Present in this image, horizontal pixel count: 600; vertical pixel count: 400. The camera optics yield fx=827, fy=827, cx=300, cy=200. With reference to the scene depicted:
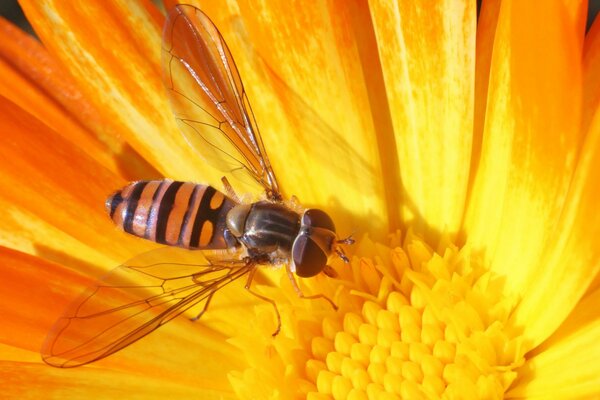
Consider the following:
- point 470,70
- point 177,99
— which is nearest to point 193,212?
point 177,99

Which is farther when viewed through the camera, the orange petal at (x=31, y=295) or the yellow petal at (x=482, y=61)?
the yellow petal at (x=482, y=61)

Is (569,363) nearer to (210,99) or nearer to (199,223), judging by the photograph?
(199,223)

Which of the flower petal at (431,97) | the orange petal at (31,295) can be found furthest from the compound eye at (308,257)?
the orange petal at (31,295)

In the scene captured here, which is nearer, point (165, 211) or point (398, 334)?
point (165, 211)

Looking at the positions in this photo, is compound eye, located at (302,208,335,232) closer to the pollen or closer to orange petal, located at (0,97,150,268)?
the pollen

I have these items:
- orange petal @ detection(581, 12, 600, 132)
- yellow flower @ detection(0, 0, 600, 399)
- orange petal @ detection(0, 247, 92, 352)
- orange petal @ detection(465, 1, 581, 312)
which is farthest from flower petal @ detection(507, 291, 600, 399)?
orange petal @ detection(0, 247, 92, 352)

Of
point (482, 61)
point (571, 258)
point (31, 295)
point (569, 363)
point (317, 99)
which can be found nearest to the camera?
point (571, 258)

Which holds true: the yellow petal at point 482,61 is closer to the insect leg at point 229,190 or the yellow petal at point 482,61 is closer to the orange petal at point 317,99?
the orange petal at point 317,99

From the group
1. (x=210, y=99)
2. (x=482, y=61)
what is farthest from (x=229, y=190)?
(x=482, y=61)
